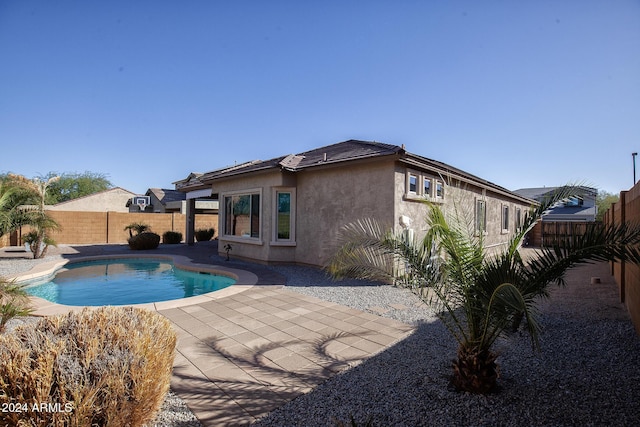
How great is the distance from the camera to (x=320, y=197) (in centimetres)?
1164

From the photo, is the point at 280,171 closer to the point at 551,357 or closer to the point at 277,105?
the point at 277,105

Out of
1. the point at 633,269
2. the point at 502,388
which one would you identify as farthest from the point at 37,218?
the point at 633,269

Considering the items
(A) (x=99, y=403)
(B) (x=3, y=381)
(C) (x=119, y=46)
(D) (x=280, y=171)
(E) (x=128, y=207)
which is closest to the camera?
(B) (x=3, y=381)

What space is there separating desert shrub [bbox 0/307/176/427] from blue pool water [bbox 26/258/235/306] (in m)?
7.16

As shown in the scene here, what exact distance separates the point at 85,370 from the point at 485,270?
12.9 ft

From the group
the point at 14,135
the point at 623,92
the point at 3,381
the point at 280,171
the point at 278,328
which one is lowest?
the point at 278,328

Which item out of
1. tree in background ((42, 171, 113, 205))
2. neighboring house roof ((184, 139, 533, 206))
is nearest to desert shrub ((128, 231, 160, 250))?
neighboring house roof ((184, 139, 533, 206))

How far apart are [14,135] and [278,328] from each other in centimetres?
2407

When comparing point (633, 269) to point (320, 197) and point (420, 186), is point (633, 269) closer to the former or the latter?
point (420, 186)

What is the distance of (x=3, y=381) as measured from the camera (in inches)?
84.7

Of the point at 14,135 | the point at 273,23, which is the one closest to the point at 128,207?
the point at 14,135

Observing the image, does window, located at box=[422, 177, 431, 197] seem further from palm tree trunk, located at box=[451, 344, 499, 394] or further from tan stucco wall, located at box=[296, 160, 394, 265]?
palm tree trunk, located at box=[451, 344, 499, 394]

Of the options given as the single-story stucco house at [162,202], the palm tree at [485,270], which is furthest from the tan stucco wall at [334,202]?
the single-story stucco house at [162,202]

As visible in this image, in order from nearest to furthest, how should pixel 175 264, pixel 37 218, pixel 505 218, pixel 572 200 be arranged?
pixel 572 200 < pixel 175 264 < pixel 37 218 < pixel 505 218
